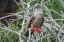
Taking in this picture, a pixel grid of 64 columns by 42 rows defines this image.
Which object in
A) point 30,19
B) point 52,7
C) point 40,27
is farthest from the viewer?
point 52,7

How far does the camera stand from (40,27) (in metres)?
5.90

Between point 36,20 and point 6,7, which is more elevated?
point 36,20

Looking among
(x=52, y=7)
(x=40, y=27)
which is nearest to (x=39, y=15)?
(x=40, y=27)

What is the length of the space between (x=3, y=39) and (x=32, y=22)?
0.77m

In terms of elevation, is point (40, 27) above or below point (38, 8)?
below

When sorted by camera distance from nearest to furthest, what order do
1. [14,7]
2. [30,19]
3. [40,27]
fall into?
[30,19]
[40,27]
[14,7]

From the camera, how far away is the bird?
549cm

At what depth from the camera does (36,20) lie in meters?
5.59

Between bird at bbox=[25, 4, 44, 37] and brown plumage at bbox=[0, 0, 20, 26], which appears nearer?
bird at bbox=[25, 4, 44, 37]

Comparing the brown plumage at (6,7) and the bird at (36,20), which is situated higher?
the bird at (36,20)

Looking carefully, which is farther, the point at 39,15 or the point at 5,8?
the point at 5,8

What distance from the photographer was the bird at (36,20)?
216 inches

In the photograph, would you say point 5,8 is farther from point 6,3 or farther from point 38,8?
point 38,8

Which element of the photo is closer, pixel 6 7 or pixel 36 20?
pixel 36 20
